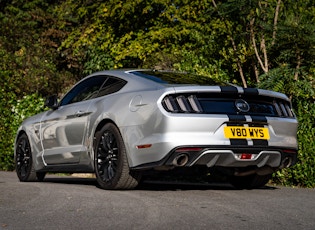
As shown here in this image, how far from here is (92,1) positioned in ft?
62.3

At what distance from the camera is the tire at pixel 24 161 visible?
393 inches

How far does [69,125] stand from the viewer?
8836 mm

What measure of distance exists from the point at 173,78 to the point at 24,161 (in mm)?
3153

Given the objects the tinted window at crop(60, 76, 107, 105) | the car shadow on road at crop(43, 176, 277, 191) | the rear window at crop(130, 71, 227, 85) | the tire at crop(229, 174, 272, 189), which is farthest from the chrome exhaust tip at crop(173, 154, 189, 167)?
the tinted window at crop(60, 76, 107, 105)

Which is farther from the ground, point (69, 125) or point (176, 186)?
point (69, 125)

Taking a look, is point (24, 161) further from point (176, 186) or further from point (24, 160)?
point (176, 186)

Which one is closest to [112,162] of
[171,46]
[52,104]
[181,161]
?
[181,161]

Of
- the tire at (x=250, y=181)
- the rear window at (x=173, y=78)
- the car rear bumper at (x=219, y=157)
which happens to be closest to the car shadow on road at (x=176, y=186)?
the tire at (x=250, y=181)

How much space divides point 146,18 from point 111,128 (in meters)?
11.4

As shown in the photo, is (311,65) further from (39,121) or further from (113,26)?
(113,26)

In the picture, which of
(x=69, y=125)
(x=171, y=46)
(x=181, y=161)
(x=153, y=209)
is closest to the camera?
(x=153, y=209)

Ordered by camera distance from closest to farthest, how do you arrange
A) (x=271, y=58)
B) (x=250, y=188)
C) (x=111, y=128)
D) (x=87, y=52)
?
1. (x=111, y=128)
2. (x=250, y=188)
3. (x=271, y=58)
4. (x=87, y=52)

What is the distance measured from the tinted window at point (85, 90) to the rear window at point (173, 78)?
23.0 inches

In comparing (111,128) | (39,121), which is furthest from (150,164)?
(39,121)
